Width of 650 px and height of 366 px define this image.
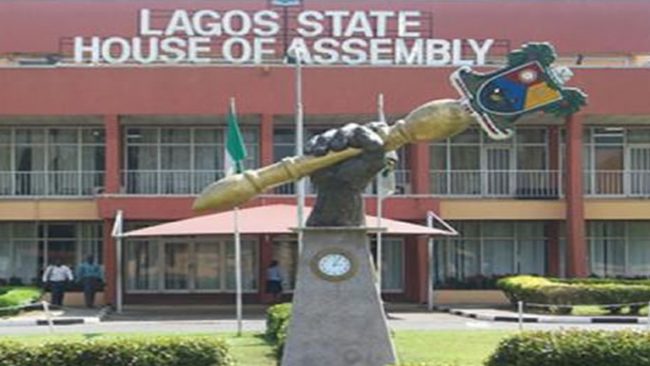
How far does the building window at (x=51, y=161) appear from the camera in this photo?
37.5 meters

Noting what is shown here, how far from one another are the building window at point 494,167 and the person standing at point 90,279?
9947 mm

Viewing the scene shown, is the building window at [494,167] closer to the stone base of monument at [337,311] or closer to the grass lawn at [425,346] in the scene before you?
the grass lawn at [425,346]

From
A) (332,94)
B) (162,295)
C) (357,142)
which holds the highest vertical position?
(332,94)

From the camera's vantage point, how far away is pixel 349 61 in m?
36.6

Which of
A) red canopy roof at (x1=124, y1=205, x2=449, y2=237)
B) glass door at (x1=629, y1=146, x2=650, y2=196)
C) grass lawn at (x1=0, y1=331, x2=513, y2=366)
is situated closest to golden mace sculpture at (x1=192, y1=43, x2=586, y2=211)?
grass lawn at (x1=0, y1=331, x2=513, y2=366)

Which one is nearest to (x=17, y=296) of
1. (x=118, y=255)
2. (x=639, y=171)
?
(x=118, y=255)

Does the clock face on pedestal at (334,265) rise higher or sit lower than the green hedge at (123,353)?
higher

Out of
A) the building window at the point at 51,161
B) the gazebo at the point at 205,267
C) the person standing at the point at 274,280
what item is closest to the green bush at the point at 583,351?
the person standing at the point at 274,280

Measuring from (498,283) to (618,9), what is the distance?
13676 mm

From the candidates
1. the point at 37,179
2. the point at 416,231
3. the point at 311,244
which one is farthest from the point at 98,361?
the point at 37,179

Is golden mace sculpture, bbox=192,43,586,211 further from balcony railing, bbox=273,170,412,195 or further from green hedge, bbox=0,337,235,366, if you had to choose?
balcony railing, bbox=273,170,412,195

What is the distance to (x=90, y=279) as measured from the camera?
34.2 m

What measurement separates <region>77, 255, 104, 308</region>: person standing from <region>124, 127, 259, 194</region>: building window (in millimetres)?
3346

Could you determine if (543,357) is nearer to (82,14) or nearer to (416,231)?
(416,231)
